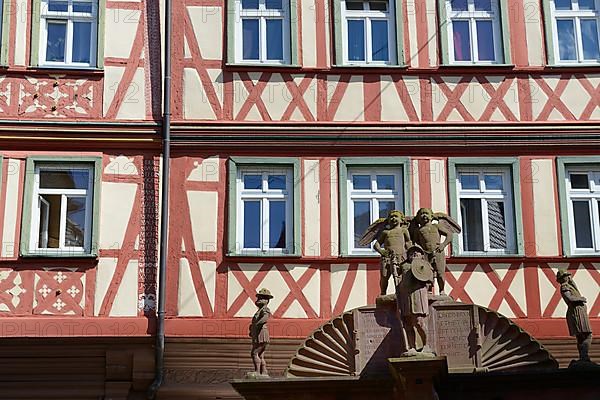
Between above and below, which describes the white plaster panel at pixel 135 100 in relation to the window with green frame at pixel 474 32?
below

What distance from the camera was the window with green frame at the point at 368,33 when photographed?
59.2 ft

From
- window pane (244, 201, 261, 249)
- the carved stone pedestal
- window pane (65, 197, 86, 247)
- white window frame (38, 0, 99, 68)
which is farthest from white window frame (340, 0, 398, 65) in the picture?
the carved stone pedestal

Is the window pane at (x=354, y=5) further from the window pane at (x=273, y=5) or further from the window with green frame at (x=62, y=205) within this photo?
the window with green frame at (x=62, y=205)

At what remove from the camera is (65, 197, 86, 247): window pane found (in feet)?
55.8

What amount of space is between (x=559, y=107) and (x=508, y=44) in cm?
131

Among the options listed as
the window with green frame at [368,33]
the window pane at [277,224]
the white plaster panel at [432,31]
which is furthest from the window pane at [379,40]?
the window pane at [277,224]

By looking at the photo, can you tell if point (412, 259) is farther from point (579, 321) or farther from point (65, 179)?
point (65, 179)

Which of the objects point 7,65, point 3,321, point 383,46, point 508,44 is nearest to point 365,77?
point 383,46

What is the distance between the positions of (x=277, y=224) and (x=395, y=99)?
9.13ft

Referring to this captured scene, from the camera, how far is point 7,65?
17.5 meters

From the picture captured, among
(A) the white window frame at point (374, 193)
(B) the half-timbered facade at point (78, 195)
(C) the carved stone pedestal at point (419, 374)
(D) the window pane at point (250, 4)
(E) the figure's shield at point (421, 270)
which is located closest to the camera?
(C) the carved stone pedestal at point (419, 374)

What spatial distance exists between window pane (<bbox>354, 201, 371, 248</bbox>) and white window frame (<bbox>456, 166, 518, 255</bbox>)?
55.3 inches

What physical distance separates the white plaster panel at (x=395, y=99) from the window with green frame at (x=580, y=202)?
96.3 inches

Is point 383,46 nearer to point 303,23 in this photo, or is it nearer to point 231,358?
point 303,23
